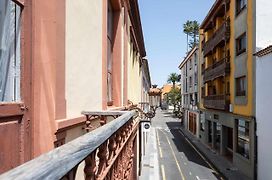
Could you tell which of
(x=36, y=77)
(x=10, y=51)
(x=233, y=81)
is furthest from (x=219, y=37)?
(x=10, y=51)

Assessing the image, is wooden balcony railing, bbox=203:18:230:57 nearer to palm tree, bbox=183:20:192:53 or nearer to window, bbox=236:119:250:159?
window, bbox=236:119:250:159

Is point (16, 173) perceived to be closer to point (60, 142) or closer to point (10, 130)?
point (10, 130)

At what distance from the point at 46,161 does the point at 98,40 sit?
4943 mm

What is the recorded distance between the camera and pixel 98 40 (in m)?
5.91

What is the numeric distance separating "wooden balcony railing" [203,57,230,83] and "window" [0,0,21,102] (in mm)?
24583

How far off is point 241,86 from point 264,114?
494 cm

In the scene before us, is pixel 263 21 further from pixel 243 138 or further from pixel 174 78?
Answer: pixel 174 78

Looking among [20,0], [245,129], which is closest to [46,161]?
[20,0]

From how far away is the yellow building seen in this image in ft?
69.2

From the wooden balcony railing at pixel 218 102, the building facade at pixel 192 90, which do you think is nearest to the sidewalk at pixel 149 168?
the wooden balcony railing at pixel 218 102

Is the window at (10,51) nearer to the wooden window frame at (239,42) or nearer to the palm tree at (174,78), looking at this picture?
the wooden window frame at (239,42)

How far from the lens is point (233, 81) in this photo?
980 inches

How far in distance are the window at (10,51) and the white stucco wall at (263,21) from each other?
19.2 m

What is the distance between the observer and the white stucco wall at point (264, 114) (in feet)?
59.4
